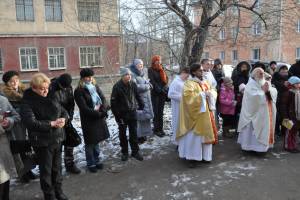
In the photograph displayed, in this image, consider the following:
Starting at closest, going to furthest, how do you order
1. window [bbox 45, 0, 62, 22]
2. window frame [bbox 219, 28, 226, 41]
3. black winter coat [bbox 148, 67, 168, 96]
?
black winter coat [bbox 148, 67, 168, 96] < window frame [bbox 219, 28, 226, 41] < window [bbox 45, 0, 62, 22]

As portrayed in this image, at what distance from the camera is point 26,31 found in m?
24.2

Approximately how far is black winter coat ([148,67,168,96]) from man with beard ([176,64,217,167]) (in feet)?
5.29

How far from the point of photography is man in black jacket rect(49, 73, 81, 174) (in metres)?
4.74

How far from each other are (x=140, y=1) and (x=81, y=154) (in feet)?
12.8

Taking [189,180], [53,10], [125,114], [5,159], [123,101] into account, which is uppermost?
[53,10]

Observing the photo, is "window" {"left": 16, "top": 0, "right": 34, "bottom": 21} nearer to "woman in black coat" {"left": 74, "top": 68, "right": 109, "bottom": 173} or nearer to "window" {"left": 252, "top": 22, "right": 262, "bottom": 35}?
"window" {"left": 252, "top": 22, "right": 262, "bottom": 35}

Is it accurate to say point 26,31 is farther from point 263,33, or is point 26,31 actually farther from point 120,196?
point 120,196

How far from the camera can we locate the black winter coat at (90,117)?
518 centimetres

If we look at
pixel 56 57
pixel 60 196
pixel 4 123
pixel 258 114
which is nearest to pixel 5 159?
pixel 4 123

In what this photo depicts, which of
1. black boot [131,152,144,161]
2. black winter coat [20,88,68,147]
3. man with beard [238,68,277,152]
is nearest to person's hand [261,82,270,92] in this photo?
man with beard [238,68,277,152]

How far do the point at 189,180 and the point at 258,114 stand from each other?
6.32 ft

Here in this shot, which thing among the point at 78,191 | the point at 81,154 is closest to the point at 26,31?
the point at 81,154

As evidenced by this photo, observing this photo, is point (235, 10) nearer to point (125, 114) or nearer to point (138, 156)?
point (125, 114)

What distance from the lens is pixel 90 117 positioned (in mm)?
5309
